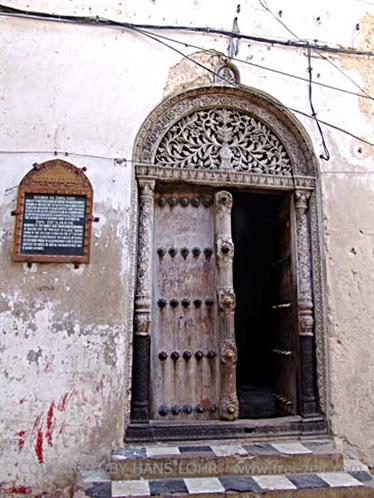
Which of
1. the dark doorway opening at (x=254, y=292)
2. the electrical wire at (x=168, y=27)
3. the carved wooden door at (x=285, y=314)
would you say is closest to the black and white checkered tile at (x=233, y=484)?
the carved wooden door at (x=285, y=314)

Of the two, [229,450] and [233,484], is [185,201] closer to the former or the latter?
[229,450]

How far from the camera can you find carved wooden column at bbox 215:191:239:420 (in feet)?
10.3

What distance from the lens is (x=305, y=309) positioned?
3295 mm

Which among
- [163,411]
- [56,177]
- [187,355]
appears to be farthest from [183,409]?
[56,177]

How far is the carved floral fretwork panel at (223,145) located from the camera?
3.38 m

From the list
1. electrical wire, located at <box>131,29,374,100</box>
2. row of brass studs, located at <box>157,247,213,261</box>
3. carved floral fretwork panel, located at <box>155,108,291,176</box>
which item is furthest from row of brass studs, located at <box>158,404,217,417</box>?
electrical wire, located at <box>131,29,374,100</box>

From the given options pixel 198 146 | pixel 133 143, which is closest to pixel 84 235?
pixel 133 143

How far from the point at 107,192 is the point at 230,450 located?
72.6 inches

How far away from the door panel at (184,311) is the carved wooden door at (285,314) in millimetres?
602

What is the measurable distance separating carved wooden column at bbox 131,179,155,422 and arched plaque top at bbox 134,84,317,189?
0.22 m

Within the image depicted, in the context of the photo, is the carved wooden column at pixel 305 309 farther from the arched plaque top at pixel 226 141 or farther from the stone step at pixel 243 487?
the stone step at pixel 243 487

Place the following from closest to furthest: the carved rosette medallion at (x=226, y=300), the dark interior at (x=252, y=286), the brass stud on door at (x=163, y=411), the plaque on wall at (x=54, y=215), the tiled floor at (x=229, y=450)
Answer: the tiled floor at (x=229, y=450) → the plaque on wall at (x=54, y=215) → the brass stud on door at (x=163, y=411) → the carved rosette medallion at (x=226, y=300) → the dark interior at (x=252, y=286)

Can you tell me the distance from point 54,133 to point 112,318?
133 cm

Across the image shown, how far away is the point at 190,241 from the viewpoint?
3389 millimetres
